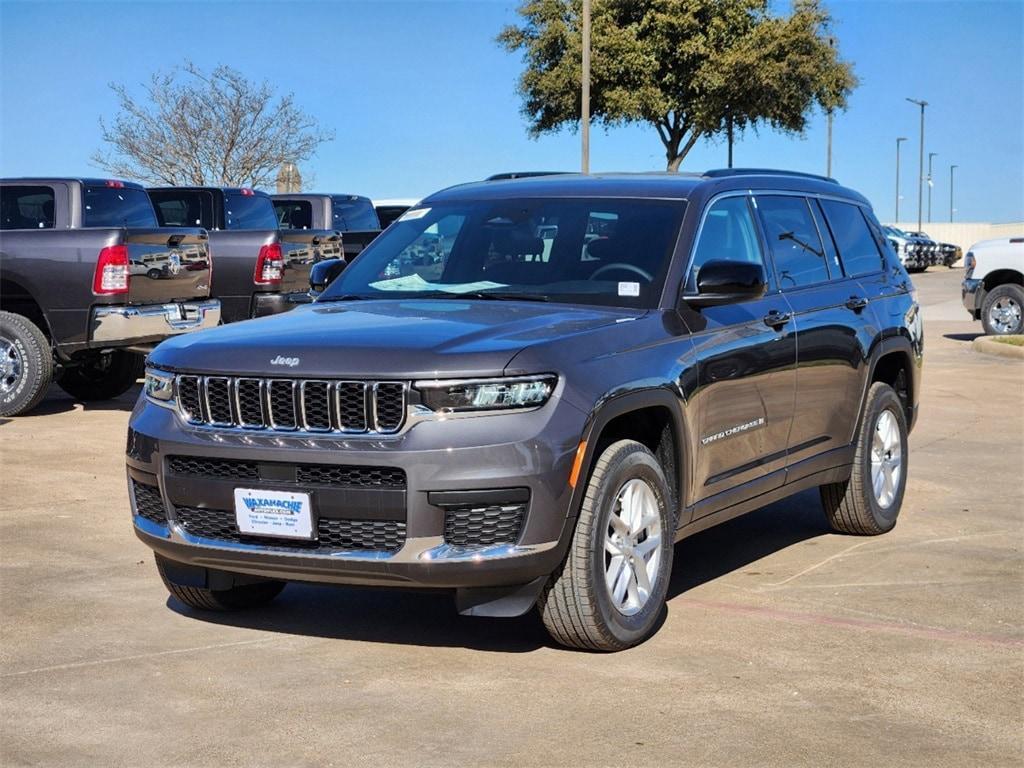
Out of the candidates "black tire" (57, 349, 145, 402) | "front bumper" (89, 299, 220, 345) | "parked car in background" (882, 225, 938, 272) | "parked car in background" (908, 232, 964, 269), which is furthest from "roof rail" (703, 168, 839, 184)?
"parked car in background" (908, 232, 964, 269)

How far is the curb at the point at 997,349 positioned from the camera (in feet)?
60.8

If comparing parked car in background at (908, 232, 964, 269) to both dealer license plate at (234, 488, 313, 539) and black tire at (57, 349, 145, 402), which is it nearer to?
black tire at (57, 349, 145, 402)

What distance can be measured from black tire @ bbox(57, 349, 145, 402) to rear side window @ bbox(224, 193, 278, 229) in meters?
2.68

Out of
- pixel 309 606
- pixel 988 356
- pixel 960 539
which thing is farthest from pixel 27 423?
pixel 988 356

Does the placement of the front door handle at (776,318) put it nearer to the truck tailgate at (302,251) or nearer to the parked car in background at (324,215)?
the truck tailgate at (302,251)

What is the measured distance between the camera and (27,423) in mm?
12406

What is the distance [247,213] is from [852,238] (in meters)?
9.68

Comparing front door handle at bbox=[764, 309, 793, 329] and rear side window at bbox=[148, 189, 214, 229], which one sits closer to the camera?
front door handle at bbox=[764, 309, 793, 329]

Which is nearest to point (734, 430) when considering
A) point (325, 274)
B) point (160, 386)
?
point (325, 274)

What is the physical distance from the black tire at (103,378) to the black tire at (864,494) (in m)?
8.03

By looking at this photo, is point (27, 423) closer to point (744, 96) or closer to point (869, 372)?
point (869, 372)

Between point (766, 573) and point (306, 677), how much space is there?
2.64 m

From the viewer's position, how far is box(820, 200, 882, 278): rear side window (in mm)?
7973

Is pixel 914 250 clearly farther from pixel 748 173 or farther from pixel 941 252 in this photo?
pixel 748 173
